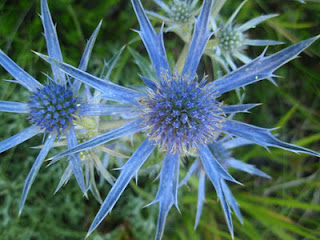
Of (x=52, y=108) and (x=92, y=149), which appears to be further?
(x=92, y=149)

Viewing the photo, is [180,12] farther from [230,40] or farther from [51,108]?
[51,108]

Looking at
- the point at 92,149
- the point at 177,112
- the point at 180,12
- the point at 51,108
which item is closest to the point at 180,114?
the point at 177,112

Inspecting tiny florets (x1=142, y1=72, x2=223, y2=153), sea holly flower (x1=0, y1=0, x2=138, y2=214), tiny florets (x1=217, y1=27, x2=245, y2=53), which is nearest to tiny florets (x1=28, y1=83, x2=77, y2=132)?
sea holly flower (x1=0, y1=0, x2=138, y2=214)

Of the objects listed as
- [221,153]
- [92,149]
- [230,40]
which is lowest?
[221,153]

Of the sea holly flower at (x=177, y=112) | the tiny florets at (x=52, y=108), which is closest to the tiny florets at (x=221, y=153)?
the sea holly flower at (x=177, y=112)

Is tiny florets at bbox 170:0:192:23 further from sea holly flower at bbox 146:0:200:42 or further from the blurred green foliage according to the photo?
the blurred green foliage

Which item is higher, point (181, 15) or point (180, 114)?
point (181, 15)

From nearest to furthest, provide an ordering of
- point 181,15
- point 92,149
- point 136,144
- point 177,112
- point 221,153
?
1. point 177,112
2. point 92,149
3. point 181,15
4. point 221,153
5. point 136,144

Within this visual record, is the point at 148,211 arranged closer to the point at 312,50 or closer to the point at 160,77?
the point at 160,77
